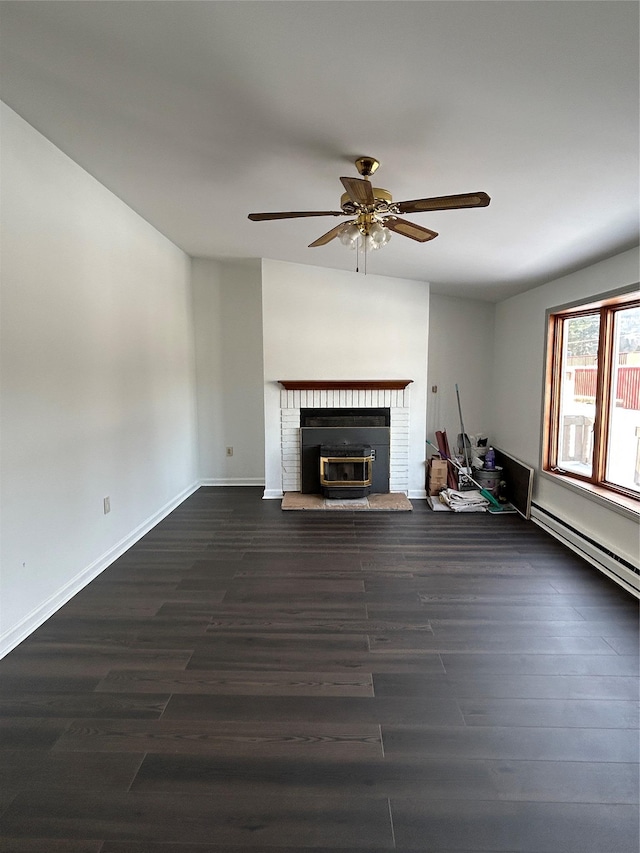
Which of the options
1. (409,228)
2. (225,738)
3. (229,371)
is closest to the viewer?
(225,738)

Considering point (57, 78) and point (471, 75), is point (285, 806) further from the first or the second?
point (57, 78)

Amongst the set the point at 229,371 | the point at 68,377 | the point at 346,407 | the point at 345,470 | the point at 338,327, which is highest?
the point at 338,327

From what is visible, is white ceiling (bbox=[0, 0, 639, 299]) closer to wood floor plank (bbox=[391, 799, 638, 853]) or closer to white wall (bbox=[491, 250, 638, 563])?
white wall (bbox=[491, 250, 638, 563])

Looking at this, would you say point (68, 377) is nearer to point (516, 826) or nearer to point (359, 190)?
point (359, 190)

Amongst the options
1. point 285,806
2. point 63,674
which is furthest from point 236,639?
point 285,806

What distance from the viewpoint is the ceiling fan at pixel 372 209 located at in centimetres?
207

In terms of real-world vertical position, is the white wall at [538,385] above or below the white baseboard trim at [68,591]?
above

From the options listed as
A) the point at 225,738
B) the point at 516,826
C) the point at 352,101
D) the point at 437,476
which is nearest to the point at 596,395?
the point at 437,476

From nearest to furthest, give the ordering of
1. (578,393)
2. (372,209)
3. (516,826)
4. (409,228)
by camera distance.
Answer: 1. (516,826)
2. (372,209)
3. (409,228)
4. (578,393)

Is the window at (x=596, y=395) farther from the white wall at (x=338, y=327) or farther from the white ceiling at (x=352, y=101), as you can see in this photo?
the white wall at (x=338, y=327)

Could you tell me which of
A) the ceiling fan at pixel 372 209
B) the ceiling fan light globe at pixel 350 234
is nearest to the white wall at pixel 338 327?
the ceiling fan at pixel 372 209

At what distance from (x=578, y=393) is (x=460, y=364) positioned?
1890mm

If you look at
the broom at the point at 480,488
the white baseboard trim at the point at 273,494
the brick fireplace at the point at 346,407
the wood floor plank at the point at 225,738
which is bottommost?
the wood floor plank at the point at 225,738

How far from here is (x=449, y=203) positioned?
2.08 metres
